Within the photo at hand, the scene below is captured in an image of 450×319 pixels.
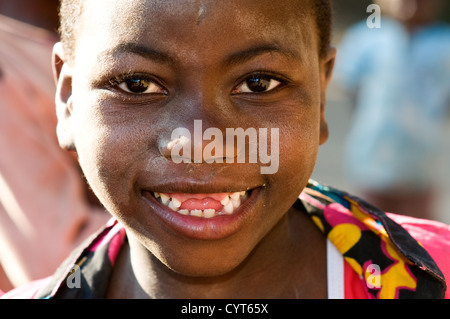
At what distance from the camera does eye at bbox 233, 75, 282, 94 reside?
1515 millimetres

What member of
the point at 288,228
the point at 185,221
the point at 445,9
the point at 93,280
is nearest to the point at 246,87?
the point at 185,221

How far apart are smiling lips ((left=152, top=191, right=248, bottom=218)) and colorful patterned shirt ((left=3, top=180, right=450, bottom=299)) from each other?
415mm

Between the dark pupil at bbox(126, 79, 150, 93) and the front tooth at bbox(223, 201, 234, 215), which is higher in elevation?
the dark pupil at bbox(126, 79, 150, 93)

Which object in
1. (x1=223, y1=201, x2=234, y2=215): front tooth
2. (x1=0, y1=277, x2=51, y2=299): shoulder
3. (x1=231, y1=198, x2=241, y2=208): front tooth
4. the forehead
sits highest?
the forehead

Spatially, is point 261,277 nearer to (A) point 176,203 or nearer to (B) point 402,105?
(A) point 176,203

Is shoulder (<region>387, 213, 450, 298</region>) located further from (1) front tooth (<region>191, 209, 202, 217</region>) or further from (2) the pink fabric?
(1) front tooth (<region>191, 209, 202, 217</region>)

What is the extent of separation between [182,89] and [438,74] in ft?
9.13

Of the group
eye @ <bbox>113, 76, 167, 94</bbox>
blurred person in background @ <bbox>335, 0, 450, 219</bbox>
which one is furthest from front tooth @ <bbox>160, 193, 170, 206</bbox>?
blurred person in background @ <bbox>335, 0, 450, 219</bbox>

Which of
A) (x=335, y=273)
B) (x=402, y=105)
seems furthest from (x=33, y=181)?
(x=402, y=105)

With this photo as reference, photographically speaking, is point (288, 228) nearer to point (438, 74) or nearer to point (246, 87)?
point (246, 87)

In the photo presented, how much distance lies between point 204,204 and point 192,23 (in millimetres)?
401

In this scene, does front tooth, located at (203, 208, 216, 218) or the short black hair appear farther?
the short black hair

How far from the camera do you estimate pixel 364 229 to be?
1.82 meters

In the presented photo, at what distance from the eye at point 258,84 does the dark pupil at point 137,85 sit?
0.20 meters
